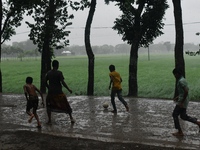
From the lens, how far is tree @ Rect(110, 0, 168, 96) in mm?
15727

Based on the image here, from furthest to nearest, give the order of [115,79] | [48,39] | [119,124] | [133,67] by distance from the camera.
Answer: [48,39], [133,67], [115,79], [119,124]

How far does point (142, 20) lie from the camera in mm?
15984

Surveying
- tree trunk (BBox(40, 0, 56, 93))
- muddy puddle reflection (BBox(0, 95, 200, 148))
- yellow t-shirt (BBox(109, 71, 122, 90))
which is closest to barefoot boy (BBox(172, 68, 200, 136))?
muddy puddle reflection (BBox(0, 95, 200, 148))

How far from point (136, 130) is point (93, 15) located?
34.4 feet

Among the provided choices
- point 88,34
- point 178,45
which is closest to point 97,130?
point 178,45

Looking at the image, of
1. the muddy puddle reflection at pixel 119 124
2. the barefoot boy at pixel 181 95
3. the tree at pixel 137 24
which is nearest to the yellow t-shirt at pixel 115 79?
the muddy puddle reflection at pixel 119 124

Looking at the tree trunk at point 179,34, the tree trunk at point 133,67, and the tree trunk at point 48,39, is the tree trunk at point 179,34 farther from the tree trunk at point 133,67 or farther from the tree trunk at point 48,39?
the tree trunk at point 48,39

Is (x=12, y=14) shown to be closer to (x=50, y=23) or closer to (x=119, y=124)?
(x=50, y=23)

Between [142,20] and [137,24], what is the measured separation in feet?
1.43

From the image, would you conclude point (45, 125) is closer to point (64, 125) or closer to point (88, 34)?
point (64, 125)

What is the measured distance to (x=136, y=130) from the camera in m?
7.33

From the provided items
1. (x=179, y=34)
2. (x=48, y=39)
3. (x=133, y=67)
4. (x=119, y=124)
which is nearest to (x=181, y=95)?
(x=119, y=124)

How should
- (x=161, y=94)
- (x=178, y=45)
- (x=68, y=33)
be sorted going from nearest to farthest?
1. (x=178, y=45)
2. (x=68, y=33)
3. (x=161, y=94)

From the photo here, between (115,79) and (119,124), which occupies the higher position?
(115,79)
